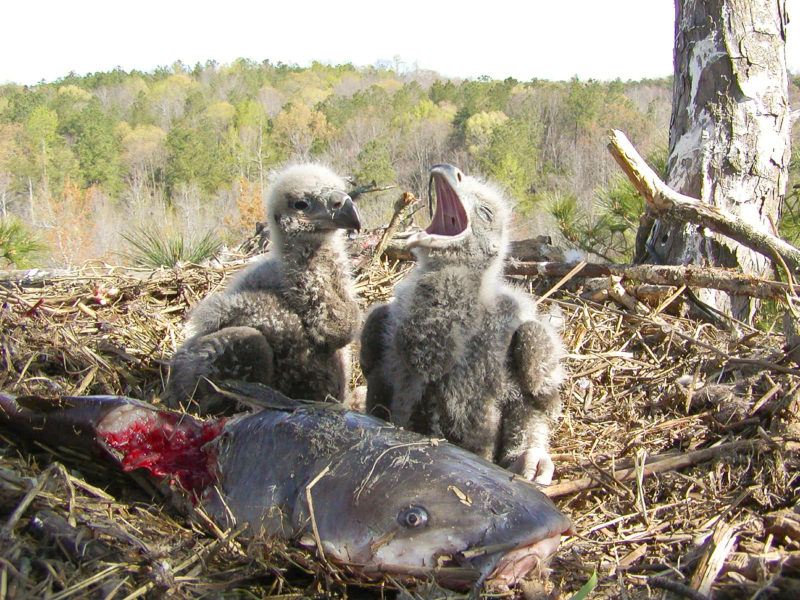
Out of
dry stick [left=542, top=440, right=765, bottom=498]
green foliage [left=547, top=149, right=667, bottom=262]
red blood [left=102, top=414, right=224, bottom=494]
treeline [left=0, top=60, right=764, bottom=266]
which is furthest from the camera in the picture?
treeline [left=0, top=60, right=764, bottom=266]

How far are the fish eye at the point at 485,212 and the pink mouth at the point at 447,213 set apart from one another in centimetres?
9

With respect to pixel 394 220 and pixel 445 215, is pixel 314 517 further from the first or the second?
pixel 394 220

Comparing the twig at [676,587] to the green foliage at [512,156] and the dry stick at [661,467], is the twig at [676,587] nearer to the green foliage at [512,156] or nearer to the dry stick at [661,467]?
the dry stick at [661,467]

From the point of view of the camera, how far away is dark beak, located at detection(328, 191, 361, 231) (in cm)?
338

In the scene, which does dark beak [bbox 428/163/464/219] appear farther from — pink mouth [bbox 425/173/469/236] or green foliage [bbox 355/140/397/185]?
green foliage [bbox 355/140/397/185]

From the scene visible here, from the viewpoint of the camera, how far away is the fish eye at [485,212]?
318 centimetres

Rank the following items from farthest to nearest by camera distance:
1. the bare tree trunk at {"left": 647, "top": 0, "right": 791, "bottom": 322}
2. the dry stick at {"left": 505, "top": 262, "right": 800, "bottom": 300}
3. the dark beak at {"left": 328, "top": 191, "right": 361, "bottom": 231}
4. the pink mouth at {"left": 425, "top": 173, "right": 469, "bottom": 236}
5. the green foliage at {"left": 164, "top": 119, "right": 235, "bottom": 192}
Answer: the green foliage at {"left": 164, "top": 119, "right": 235, "bottom": 192} < the bare tree trunk at {"left": 647, "top": 0, "right": 791, "bottom": 322} < the dry stick at {"left": 505, "top": 262, "right": 800, "bottom": 300} < the dark beak at {"left": 328, "top": 191, "right": 361, "bottom": 231} < the pink mouth at {"left": 425, "top": 173, "right": 469, "bottom": 236}

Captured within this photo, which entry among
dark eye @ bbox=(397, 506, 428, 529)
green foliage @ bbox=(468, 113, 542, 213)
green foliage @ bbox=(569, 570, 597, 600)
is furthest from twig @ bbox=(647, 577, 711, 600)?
green foliage @ bbox=(468, 113, 542, 213)

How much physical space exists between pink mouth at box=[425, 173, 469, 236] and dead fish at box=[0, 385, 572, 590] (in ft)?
3.83

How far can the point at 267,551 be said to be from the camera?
6.59 feet

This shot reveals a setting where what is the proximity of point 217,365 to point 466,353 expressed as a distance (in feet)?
3.80

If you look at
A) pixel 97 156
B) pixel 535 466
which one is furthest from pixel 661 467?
pixel 97 156

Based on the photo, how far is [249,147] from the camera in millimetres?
53031

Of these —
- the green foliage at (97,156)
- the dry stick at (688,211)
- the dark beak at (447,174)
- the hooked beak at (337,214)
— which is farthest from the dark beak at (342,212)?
the green foliage at (97,156)
